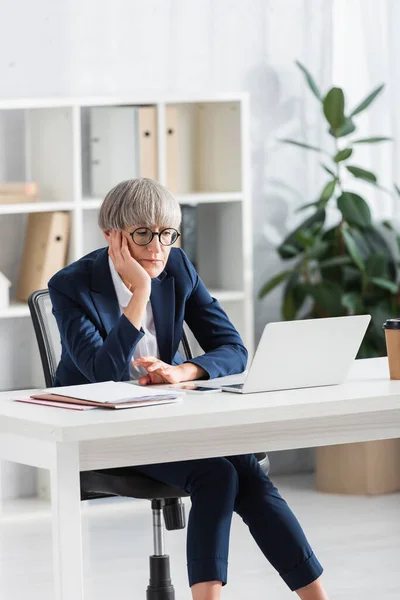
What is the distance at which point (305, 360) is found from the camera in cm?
241

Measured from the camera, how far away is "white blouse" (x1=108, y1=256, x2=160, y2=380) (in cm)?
275

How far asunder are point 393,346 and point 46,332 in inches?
33.3

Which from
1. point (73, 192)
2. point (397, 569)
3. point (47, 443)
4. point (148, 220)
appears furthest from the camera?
point (73, 192)

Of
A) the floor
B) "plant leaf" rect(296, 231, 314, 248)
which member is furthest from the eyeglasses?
Result: "plant leaf" rect(296, 231, 314, 248)

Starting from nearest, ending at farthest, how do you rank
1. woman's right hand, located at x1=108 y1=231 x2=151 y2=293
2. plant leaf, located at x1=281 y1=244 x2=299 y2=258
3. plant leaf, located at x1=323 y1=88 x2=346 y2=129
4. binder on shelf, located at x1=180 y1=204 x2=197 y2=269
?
woman's right hand, located at x1=108 y1=231 x2=151 y2=293 < binder on shelf, located at x1=180 y1=204 x2=197 y2=269 < plant leaf, located at x1=323 y1=88 x2=346 y2=129 < plant leaf, located at x1=281 y1=244 x2=299 y2=258

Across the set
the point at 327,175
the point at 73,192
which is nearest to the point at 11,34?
the point at 73,192

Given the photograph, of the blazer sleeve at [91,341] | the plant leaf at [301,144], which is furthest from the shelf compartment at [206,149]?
the blazer sleeve at [91,341]

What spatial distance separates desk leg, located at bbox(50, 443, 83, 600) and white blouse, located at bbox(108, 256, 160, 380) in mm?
627

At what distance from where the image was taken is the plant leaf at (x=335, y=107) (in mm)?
4547

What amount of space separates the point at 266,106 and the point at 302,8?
1.40 feet

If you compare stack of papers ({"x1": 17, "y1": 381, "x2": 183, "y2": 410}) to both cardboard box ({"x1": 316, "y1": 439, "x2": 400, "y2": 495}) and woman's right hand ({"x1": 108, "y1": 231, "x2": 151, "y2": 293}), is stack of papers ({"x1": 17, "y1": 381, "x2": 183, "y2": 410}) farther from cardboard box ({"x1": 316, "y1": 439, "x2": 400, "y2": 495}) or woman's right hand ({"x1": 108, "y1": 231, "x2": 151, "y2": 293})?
cardboard box ({"x1": 316, "y1": 439, "x2": 400, "y2": 495})

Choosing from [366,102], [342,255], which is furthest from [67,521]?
[366,102]

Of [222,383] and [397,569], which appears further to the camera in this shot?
[397,569]

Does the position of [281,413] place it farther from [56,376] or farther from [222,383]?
[56,376]
